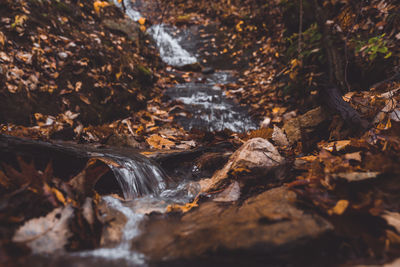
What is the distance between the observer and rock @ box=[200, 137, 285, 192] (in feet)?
5.50

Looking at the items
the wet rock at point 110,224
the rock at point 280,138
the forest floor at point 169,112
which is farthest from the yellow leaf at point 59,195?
the rock at point 280,138

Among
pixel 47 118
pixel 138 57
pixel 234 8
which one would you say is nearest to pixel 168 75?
pixel 138 57

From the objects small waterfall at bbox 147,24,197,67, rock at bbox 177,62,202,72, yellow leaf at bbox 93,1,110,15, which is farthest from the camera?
small waterfall at bbox 147,24,197,67

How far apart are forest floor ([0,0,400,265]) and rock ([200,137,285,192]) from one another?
7 cm

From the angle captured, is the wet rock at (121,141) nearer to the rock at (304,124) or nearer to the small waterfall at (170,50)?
the rock at (304,124)

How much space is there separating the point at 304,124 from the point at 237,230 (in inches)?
75.1

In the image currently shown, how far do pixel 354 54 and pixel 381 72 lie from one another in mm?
535

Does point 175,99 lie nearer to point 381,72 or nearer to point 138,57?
point 138,57

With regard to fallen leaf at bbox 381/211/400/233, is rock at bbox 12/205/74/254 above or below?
above

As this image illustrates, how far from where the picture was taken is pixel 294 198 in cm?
118

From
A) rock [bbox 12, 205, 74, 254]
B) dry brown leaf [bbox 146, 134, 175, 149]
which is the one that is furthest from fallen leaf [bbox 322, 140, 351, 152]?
dry brown leaf [bbox 146, 134, 175, 149]

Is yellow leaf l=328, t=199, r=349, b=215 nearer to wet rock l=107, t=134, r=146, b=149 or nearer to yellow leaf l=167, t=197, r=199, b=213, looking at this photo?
yellow leaf l=167, t=197, r=199, b=213

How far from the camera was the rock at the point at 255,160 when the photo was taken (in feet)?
5.50

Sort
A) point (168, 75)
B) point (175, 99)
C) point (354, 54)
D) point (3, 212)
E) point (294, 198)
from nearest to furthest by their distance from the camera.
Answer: point (3, 212) < point (294, 198) < point (354, 54) < point (175, 99) < point (168, 75)
